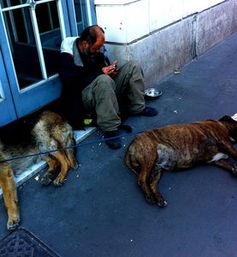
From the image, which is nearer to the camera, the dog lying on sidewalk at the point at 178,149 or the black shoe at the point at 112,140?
the dog lying on sidewalk at the point at 178,149

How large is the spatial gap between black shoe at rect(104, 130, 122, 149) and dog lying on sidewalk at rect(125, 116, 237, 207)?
1.21ft

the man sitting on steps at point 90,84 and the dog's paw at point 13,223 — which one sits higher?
the man sitting on steps at point 90,84

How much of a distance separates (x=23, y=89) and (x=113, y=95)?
1.07 meters

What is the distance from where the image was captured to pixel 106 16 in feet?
15.6

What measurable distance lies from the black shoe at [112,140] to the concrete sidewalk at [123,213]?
73 mm

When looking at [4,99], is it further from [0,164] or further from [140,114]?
[140,114]

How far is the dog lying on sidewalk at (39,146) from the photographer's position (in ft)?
11.3

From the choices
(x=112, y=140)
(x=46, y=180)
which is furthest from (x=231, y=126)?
(x=46, y=180)

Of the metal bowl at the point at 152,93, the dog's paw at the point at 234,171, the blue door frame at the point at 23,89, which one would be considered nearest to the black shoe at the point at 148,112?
the metal bowl at the point at 152,93

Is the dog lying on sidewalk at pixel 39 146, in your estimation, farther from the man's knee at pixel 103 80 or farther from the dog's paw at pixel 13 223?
the man's knee at pixel 103 80

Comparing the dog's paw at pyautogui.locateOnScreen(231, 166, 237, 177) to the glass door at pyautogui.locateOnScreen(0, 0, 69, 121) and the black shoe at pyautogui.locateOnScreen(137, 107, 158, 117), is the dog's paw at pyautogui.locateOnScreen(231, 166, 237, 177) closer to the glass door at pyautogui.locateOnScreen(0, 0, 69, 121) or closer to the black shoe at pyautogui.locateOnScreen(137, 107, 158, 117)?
the black shoe at pyautogui.locateOnScreen(137, 107, 158, 117)

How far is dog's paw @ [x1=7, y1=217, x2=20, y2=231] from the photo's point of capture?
301 cm

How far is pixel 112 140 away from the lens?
4.12 metres

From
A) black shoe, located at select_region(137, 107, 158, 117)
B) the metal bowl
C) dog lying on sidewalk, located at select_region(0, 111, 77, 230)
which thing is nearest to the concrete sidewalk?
dog lying on sidewalk, located at select_region(0, 111, 77, 230)
